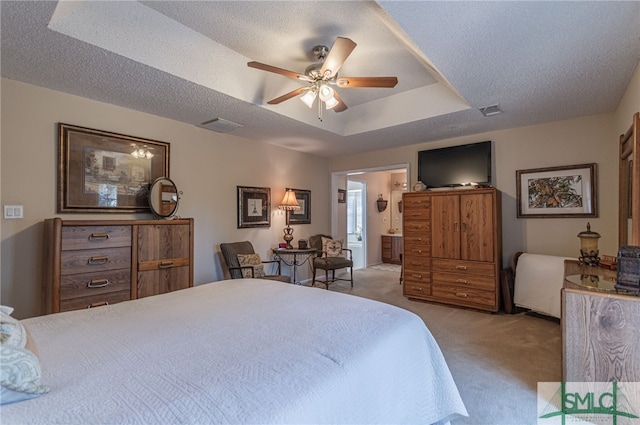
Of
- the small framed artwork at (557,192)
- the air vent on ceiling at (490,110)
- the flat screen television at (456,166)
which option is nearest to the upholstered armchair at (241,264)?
the flat screen television at (456,166)

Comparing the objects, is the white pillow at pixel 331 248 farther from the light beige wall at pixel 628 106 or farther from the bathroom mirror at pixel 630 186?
the light beige wall at pixel 628 106

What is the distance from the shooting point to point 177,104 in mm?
3104

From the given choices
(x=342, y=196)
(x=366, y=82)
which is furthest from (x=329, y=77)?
(x=342, y=196)

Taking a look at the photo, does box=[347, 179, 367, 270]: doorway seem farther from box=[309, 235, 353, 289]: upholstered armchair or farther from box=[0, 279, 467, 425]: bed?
box=[0, 279, 467, 425]: bed

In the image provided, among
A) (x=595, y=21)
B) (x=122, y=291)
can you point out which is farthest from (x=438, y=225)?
(x=122, y=291)

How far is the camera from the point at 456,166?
4469 mm

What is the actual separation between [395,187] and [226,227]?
5365 millimetres

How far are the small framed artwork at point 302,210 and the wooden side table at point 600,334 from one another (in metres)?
3.88

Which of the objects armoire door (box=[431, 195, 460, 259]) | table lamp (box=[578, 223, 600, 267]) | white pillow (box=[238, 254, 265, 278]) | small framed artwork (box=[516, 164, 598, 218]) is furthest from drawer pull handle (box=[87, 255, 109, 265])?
small framed artwork (box=[516, 164, 598, 218])

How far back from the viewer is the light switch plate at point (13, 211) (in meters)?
2.53

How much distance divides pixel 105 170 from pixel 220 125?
1339mm

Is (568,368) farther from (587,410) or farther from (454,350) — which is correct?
(454,350)

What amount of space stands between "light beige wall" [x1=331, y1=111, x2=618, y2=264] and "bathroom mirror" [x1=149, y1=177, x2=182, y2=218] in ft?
12.8

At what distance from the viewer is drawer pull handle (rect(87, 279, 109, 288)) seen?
2.56 m
